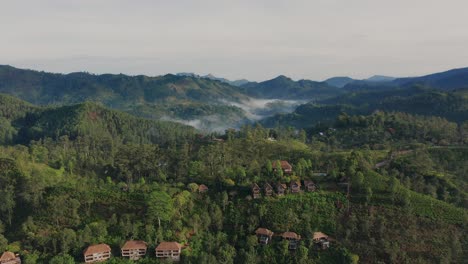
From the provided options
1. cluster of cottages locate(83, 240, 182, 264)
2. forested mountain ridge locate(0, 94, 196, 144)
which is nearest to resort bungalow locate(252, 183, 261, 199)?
cluster of cottages locate(83, 240, 182, 264)

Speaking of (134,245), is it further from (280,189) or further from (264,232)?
(280,189)

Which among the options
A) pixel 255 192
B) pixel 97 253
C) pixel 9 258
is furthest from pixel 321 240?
pixel 9 258

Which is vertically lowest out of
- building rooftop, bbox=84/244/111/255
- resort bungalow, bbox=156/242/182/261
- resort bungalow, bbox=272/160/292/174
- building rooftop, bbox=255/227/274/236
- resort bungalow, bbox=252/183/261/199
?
resort bungalow, bbox=156/242/182/261

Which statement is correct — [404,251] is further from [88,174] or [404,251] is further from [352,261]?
[88,174]

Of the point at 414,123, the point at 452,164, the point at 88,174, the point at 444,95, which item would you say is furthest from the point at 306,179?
the point at 444,95

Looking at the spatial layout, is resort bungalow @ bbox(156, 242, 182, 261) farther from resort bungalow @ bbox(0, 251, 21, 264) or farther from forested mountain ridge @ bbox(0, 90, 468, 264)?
resort bungalow @ bbox(0, 251, 21, 264)

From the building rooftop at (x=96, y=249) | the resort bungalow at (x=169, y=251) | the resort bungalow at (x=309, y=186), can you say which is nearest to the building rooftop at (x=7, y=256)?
the building rooftop at (x=96, y=249)
